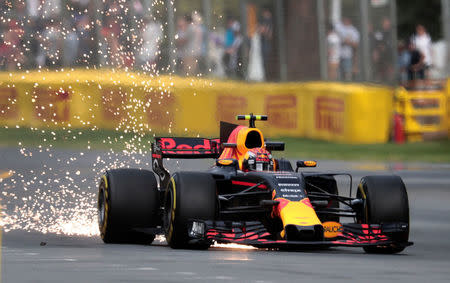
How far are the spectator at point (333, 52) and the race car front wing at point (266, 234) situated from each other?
18.4 meters

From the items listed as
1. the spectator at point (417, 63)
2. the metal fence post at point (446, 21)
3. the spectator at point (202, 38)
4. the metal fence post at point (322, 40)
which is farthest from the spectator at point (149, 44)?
the metal fence post at point (446, 21)

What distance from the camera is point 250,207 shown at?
13.8m

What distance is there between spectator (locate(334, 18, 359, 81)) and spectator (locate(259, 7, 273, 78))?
259cm

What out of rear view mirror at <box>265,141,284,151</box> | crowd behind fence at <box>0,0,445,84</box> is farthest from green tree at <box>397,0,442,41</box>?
rear view mirror at <box>265,141,284,151</box>

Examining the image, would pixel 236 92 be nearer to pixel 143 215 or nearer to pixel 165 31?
pixel 165 31

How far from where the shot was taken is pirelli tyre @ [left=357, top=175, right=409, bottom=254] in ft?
45.4

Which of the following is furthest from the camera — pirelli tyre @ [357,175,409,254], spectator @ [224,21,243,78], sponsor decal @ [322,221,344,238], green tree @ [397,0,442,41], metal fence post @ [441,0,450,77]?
green tree @ [397,0,442,41]

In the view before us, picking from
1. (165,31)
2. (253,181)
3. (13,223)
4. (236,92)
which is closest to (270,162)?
(253,181)

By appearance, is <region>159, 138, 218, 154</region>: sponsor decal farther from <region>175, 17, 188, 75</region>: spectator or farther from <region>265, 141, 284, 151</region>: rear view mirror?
<region>175, 17, 188, 75</region>: spectator

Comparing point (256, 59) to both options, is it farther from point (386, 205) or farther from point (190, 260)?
point (190, 260)

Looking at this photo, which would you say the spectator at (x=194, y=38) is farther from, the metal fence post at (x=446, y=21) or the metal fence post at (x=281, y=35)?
the metal fence post at (x=446, y=21)

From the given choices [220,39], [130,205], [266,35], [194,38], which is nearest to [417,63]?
[266,35]

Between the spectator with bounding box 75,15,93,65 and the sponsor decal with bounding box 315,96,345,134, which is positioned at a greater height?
the spectator with bounding box 75,15,93,65

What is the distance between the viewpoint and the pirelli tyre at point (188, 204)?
13.4 metres
